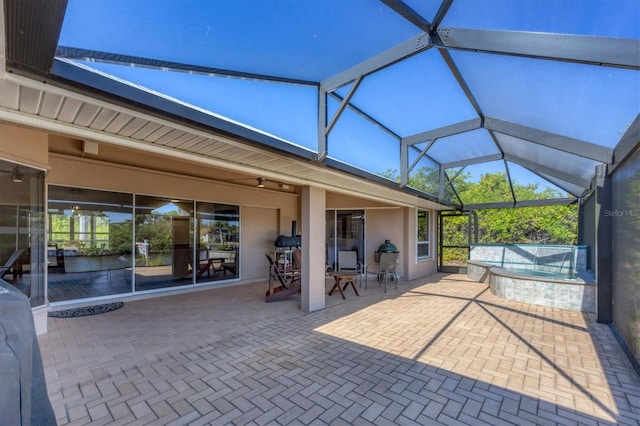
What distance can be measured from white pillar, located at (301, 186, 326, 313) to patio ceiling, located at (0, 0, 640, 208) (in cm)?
34

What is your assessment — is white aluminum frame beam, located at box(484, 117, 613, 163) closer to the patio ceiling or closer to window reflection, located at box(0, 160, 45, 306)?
the patio ceiling

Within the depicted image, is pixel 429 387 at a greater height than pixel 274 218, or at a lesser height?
lesser

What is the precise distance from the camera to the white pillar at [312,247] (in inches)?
209

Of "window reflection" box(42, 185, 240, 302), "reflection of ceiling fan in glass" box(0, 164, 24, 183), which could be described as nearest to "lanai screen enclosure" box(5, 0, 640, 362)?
"reflection of ceiling fan in glass" box(0, 164, 24, 183)

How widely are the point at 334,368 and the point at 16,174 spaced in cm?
473

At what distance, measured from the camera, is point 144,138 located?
117 inches

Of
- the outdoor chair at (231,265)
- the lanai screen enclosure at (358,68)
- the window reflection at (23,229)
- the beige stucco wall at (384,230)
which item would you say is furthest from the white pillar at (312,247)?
the beige stucco wall at (384,230)

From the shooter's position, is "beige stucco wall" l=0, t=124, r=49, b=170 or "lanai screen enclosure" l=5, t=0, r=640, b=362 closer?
"lanai screen enclosure" l=5, t=0, r=640, b=362

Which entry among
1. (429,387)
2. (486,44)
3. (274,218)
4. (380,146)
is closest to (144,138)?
(486,44)

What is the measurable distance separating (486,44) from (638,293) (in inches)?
126

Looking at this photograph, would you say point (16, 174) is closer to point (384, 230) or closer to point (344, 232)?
point (344, 232)

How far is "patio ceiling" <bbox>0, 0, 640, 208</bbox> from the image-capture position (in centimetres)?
207

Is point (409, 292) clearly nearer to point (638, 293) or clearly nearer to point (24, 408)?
point (638, 293)

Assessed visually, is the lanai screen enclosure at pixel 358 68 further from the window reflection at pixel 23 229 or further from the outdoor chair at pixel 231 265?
the outdoor chair at pixel 231 265
